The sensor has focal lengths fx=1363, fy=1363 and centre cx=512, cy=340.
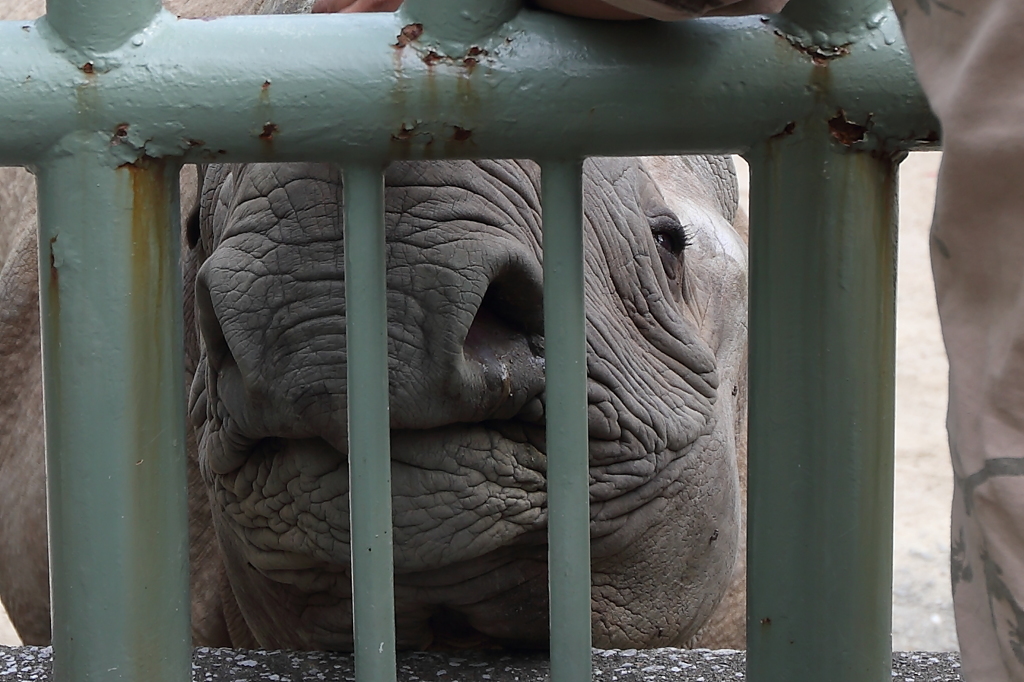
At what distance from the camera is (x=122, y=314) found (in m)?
1.02

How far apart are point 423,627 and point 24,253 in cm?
180

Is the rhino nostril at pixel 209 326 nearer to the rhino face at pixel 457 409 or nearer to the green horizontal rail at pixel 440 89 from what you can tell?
the rhino face at pixel 457 409

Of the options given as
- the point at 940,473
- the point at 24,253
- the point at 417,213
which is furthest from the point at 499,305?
the point at 940,473

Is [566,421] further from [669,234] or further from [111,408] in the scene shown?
[669,234]

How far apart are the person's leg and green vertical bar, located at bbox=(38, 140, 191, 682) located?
1.96ft

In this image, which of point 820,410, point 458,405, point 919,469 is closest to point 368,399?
point 820,410

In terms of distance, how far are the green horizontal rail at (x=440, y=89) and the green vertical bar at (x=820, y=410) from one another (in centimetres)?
4

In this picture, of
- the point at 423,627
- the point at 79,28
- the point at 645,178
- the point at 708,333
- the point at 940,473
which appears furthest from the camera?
the point at 940,473

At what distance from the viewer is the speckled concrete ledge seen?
147 cm

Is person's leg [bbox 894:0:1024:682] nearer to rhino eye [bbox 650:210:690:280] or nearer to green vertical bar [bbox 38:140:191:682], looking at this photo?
green vertical bar [bbox 38:140:191:682]

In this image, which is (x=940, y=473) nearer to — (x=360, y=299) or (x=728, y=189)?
(x=728, y=189)

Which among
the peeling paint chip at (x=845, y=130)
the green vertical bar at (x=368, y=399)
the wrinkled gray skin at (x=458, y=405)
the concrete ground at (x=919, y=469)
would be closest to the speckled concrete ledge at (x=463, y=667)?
the wrinkled gray skin at (x=458, y=405)

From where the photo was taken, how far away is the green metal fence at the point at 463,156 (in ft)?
3.24

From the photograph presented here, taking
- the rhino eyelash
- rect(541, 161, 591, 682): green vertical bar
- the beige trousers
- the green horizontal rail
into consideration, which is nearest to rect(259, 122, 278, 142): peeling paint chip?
the green horizontal rail
